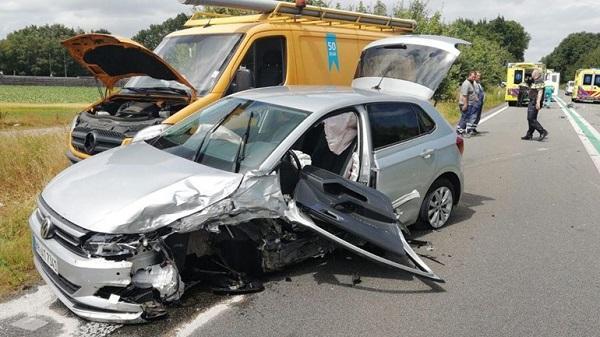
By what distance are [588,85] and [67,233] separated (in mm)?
42080

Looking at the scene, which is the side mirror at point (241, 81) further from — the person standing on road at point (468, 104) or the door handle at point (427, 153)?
the person standing on road at point (468, 104)

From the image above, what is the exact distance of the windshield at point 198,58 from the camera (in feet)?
22.5

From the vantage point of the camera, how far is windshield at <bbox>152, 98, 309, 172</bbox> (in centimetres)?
407

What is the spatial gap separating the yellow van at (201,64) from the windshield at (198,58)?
0.01m

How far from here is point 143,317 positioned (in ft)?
11.1

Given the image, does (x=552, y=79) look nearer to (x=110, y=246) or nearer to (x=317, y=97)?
(x=317, y=97)

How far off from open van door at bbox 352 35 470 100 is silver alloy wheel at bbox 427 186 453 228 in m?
1.35

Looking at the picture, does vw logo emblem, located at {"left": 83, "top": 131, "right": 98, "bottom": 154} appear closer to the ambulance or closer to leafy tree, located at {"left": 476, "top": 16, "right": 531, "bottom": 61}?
the ambulance

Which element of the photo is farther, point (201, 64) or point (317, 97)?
point (201, 64)

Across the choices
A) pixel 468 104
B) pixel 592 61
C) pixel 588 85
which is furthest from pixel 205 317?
pixel 592 61

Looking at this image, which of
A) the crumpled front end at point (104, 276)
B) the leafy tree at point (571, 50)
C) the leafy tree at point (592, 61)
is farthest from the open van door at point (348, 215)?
the leafy tree at point (571, 50)

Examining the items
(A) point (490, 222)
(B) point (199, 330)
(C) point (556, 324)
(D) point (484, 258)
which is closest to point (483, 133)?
(A) point (490, 222)

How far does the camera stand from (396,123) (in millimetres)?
5156

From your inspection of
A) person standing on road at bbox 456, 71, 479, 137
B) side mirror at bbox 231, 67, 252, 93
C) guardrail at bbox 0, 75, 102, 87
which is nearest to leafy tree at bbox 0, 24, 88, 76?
guardrail at bbox 0, 75, 102, 87
